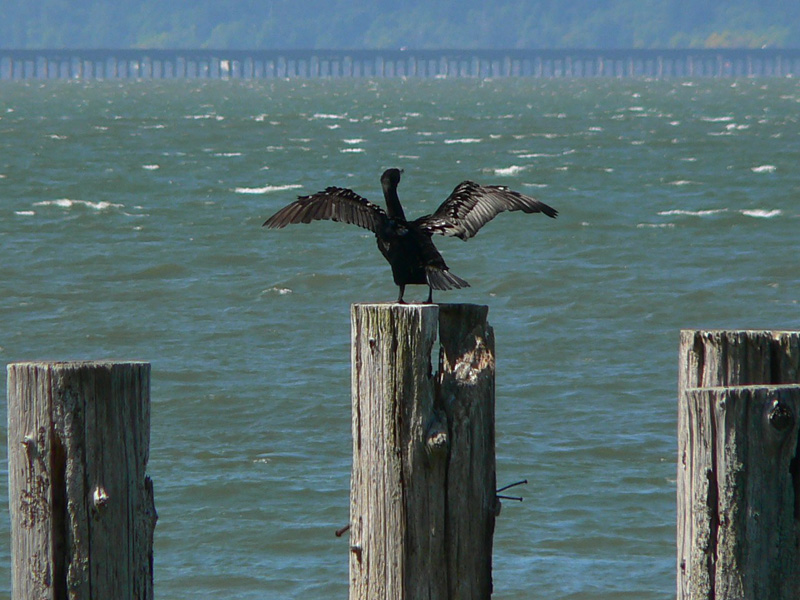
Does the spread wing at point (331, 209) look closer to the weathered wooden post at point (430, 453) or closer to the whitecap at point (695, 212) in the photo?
the weathered wooden post at point (430, 453)

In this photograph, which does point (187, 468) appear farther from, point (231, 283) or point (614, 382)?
point (231, 283)

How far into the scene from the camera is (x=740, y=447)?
11.4 ft

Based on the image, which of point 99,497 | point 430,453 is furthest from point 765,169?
point 99,497

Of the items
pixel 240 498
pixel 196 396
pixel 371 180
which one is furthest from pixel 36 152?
pixel 240 498

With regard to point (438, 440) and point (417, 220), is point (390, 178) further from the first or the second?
point (438, 440)

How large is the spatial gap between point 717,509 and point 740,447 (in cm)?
18

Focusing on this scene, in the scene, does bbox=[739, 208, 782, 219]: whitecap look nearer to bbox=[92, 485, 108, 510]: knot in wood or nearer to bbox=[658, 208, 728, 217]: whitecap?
bbox=[658, 208, 728, 217]: whitecap

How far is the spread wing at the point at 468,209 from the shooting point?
4.62m

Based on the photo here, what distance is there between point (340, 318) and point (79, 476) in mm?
12651

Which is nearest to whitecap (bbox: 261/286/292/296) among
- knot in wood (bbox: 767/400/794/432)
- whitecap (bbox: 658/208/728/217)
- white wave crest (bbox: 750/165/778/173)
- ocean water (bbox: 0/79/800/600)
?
ocean water (bbox: 0/79/800/600)

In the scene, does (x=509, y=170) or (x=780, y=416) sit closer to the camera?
(x=780, y=416)

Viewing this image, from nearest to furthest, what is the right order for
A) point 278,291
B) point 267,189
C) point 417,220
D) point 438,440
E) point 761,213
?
point 438,440
point 417,220
point 278,291
point 761,213
point 267,189

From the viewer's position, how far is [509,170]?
120 feet

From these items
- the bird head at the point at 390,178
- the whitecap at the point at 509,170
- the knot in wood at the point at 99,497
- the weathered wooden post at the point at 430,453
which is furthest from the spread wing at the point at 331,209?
the whitecap at the point at 509,170
